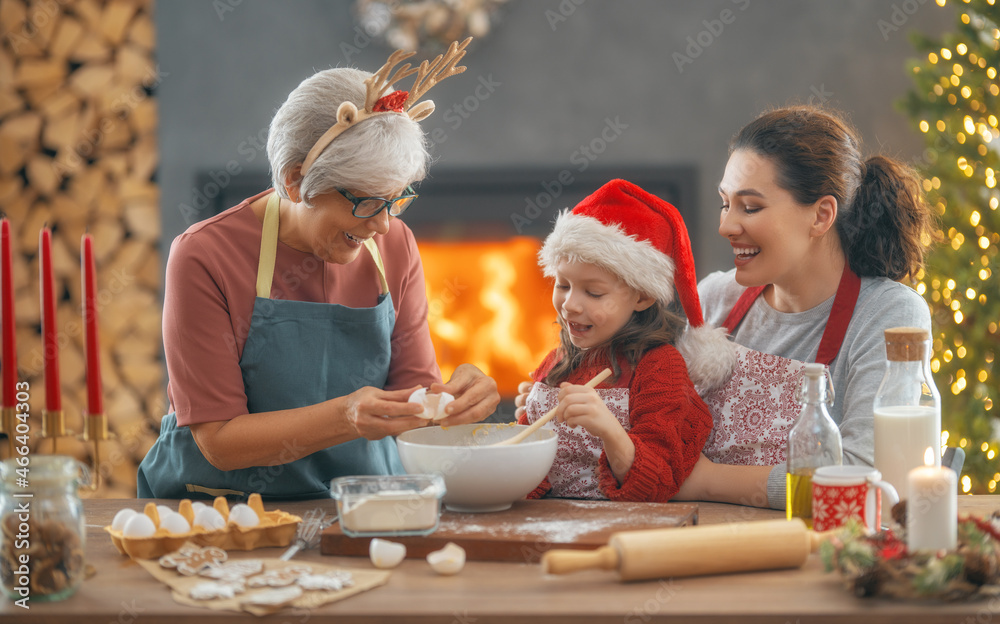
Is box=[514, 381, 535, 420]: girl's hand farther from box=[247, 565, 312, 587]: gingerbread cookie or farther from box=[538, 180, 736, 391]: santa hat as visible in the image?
box=[247, 565, 312, 587]: gingerbread cookie

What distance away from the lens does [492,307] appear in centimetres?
319

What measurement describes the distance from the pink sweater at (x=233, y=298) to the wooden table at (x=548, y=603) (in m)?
0.43

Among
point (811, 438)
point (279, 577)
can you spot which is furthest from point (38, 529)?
point (811, 438)

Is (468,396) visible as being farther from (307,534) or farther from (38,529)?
(38,529)

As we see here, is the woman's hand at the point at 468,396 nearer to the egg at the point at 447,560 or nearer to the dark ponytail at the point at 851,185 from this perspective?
the egg at the point at 447,560

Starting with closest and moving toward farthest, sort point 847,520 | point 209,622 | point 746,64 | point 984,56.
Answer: point 209,622
point 847,520
point 984,56
point 746,64

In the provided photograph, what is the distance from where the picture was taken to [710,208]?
313 centimetres

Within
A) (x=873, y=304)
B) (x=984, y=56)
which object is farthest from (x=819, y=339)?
(x=984, y=56)

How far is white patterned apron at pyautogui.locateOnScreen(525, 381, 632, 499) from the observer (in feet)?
5.17

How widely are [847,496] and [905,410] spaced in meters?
0.16

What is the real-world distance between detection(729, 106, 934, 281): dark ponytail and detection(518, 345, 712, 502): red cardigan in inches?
16.4

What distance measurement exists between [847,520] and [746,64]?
2.32 meters

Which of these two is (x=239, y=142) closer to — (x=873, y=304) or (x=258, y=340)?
(x=258, y=340)

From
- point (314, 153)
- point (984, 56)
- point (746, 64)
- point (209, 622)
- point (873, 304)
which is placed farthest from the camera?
point (746, 64)
